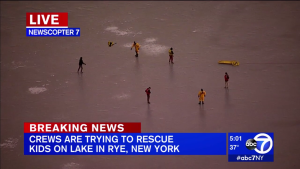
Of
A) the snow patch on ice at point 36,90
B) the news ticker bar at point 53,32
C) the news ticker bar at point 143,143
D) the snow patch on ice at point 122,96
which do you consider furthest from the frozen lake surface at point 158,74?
the news ticker bar at point 53,32

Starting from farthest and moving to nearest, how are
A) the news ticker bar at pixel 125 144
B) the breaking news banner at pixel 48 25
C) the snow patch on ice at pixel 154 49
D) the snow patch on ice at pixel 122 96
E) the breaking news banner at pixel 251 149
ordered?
the breaking news banner at pixel 48 25 < the snow patch on ice at pixel 154 49 < the snow patch on ice at pixel 122 96 < the news ticker bar at pixel 125 144 < the breaking news banner at pixel 251 149

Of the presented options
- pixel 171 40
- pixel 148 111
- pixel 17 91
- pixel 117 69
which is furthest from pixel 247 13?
pixel 17 91

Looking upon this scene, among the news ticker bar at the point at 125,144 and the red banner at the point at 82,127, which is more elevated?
the red banner at the point at 82,127

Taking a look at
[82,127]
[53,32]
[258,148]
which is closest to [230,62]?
[258,148]

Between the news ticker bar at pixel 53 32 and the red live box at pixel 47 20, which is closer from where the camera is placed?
the news ticker bar at pixel 53 32

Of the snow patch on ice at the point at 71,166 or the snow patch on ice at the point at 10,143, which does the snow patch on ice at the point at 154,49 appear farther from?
the snow patch on ice at the point at 71,166

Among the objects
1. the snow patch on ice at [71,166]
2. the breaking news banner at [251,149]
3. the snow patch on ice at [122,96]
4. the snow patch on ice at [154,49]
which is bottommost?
the snow patch on ice at [71,166]

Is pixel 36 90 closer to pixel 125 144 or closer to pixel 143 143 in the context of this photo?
pixel 125 144

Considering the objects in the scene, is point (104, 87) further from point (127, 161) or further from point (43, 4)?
point (43, 4)
